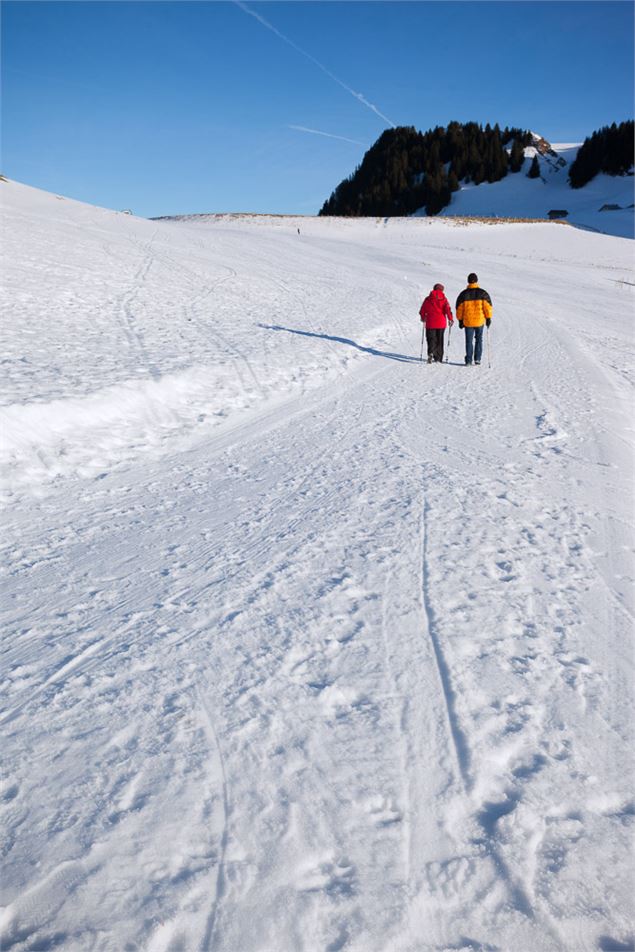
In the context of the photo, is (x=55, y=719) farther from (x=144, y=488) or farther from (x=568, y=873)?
(x=144, y=488)

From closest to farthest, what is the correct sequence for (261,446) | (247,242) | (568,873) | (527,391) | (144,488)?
(568,873), (144,488), (261,446), (527,391), (247,242)

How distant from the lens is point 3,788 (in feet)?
7.85

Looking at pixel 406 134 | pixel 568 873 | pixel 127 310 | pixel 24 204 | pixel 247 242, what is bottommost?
pixel 568 873

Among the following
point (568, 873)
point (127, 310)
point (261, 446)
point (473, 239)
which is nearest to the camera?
point (568, 873)

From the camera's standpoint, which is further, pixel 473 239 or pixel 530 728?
pixel 473 239

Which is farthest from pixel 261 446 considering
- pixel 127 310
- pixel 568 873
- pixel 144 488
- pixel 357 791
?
pixel 127 310

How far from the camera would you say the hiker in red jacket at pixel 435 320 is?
11.6 metres

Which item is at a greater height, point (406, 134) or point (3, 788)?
point (406, 134)

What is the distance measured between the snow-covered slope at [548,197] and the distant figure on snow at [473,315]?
52.4m

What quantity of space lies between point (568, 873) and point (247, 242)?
33.5 m

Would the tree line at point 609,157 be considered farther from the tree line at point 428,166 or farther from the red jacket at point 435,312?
the red jacket at point 435,312

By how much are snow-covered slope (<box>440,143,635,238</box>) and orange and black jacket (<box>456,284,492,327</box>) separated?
52.5 m

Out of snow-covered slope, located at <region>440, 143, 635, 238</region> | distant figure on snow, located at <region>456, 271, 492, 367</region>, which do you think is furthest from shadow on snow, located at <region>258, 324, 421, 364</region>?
snow-covered slope, located at <region>440, 143, 635, 238</region>

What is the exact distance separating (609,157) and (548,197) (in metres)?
9.56
